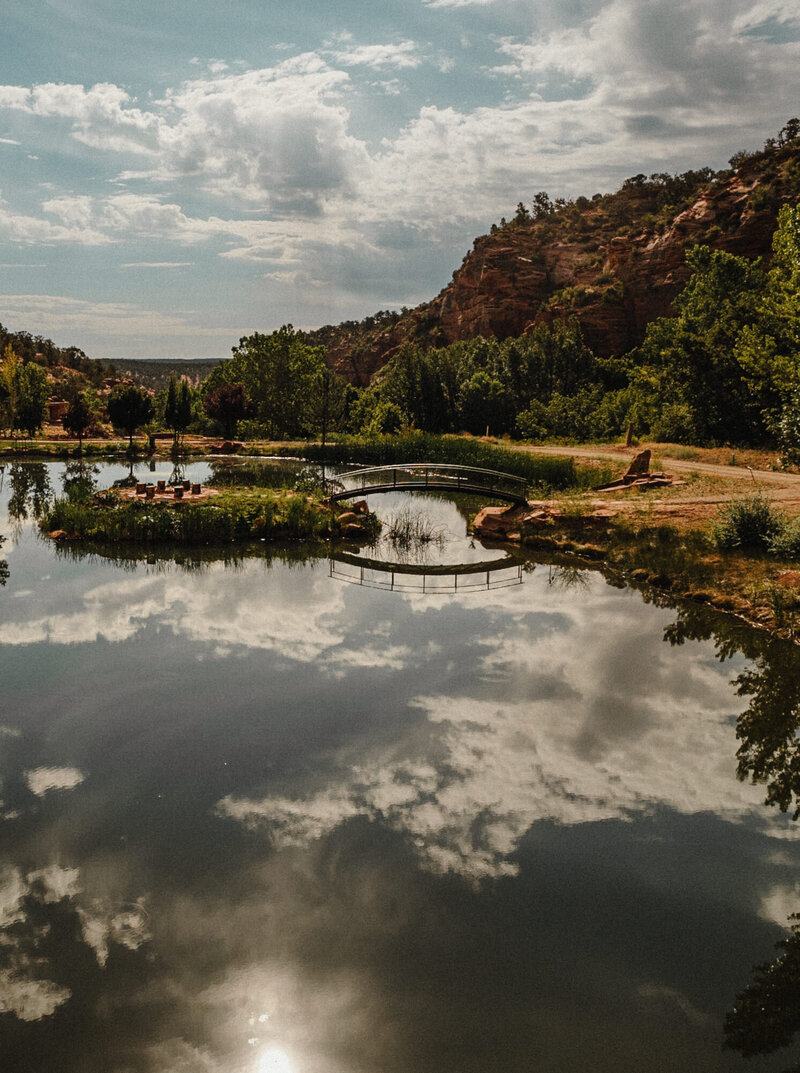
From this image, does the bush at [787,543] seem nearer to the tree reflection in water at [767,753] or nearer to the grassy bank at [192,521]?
the tree reflection in water at [767,753]

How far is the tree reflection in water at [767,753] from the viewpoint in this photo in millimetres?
6754

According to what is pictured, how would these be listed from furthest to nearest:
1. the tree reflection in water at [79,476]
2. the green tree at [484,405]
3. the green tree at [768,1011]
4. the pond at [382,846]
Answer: the green tree at [484,405]
the tree reflection in water at [79,476]
the pond at [382,846]
the green tree at [768,1011]

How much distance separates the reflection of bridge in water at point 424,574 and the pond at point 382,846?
13.8 ft

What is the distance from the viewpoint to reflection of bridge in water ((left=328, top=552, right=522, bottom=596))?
71.6ft

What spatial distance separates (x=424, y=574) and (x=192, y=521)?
905 cm

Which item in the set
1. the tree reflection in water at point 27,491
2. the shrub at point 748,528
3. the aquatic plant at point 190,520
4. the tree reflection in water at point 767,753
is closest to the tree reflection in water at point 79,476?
the tree reflection in water at point 27,491

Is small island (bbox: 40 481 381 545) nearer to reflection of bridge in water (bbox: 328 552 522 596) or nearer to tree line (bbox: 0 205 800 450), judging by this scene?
reflection of bridge in water (bbox: 328 552 522 596)

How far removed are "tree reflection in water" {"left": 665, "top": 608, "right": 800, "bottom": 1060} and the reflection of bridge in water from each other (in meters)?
6.14

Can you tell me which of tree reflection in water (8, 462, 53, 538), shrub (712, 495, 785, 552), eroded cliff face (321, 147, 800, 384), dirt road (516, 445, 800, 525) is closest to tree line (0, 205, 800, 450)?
dirt road (516, 445, 800, 525)

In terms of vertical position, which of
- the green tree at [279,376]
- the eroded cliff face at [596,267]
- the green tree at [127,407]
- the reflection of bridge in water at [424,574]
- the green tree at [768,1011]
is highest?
the eroded cliff face at [596,267]

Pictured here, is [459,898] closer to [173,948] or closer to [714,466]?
[173,948]

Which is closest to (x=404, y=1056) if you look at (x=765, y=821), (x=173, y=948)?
(x=173, y=948)

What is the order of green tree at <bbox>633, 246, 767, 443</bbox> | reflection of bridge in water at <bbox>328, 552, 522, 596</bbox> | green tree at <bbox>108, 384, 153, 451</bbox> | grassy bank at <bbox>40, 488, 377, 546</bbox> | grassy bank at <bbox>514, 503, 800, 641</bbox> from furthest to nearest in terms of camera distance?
green tree at <bbox>108, 384, 153, 451</bbox> < green tree at <bbox>633, 246, 767, 443</bbox> < grassy bank at <bbox>40, 488, 377, 546</bbox> < reflection of bridge in water at <bbox>328, 552, 522, 596</bbox> < grassy bank at <bbox>514, 503, 800, 641</bbox>

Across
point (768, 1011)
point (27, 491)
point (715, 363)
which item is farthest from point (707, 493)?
point (27, 491)
